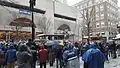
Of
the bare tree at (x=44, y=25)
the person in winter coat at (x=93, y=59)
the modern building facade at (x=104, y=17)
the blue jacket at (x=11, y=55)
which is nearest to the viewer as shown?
the person in winter coat at (x=93, y=59)

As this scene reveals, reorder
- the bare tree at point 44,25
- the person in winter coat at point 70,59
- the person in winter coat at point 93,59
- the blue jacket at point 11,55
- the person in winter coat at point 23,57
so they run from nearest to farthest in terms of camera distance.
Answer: the person in winter coat at point 93,59 < the person in winter coat at point 23,57 < the person in winter coat at point 70,59 < the blue jacket at point 11,55 < the bare tree at point 44,25

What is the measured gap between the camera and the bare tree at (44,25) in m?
49.8

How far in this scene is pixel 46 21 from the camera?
52.7m

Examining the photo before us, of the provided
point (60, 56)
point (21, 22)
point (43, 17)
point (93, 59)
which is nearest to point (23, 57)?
point (93, 59)

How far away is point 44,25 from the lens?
50156 mm

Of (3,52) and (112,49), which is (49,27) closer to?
(112,49)

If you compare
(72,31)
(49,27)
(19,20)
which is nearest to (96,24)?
(72,31)

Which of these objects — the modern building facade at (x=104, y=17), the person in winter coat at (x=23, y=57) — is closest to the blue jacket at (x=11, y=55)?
the person in winter coat at (x=23, y=57)

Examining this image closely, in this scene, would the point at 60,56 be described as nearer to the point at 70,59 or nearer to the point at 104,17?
the point at 70,59

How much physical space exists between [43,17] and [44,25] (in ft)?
6.69

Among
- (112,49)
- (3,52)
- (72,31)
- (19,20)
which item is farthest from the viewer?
(72,31)

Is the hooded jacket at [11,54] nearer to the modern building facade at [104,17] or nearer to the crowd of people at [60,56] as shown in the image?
the crowd of people at [60,56]

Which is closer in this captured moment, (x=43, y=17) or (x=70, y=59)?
(x=70, y=59)

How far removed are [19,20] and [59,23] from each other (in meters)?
18.7
